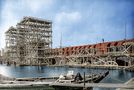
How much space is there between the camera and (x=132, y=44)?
3423 inches

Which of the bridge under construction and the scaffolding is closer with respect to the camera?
the bridge under construction

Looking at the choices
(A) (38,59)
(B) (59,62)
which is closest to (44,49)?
(A) (38,59)

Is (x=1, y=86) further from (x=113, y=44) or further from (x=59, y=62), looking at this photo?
(x=59, y=62)

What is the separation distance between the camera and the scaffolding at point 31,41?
455 ft

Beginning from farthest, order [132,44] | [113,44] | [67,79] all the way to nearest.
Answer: [113,44] < [132,44] < [67,79]

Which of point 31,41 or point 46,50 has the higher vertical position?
point 31,41

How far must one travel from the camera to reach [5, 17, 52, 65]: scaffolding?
5462 inches

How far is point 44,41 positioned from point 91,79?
110m

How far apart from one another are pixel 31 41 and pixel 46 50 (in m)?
9.58

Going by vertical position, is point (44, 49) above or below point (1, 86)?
above

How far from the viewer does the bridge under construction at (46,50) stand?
314 ft

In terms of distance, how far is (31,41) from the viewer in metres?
141

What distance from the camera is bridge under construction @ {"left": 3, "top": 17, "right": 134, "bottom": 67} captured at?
95812 mm

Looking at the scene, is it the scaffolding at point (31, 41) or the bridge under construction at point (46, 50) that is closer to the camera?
the bridge under construction at point (46, 50)
